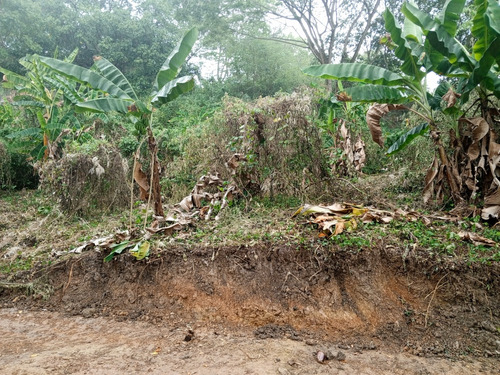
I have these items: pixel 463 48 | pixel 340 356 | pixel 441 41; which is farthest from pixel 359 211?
pixel 463 48

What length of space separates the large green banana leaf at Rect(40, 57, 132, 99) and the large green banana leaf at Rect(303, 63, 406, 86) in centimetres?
293

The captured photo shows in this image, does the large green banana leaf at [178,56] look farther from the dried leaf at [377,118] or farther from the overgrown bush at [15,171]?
the overgrown bush at [15,171]

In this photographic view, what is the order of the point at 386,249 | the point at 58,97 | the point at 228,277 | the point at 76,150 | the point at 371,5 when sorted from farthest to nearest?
the point at 371,5 < the point at 58,97 < the point at 76,150 < the point at 228,277 < the point at 386,249

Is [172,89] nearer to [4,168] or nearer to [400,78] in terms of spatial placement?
[400,78]

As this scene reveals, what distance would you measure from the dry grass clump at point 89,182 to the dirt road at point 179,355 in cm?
344

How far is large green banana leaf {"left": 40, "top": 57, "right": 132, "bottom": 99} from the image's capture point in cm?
480

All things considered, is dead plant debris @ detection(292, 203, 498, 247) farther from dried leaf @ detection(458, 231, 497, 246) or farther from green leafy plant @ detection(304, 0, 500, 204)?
green leafy plant @ detection(304, 0, 500, 204)

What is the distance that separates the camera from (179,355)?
3.36 meters

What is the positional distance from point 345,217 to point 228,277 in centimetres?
173

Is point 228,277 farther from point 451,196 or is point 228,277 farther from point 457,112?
point 457,112

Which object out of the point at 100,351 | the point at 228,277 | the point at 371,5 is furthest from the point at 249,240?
the point at 371,5

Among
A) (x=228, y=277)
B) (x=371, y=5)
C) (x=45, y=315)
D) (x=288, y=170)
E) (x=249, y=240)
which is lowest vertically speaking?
(x=45, y=315)

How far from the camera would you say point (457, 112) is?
15.8 ft

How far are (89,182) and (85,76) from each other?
3.00 metres
